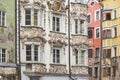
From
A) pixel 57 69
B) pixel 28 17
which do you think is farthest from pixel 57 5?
pixel 57 69

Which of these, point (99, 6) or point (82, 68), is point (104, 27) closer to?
point (99, 6)

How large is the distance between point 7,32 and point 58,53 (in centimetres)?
678

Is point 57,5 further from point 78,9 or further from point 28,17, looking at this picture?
point 28,17

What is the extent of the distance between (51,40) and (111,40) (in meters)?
22.4

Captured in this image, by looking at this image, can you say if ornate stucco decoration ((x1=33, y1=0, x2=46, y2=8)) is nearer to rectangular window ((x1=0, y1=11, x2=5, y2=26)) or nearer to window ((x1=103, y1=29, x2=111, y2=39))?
rectangular window ((x1=0, y1=11, x2=5, y2=26))

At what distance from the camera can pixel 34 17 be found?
131 feet

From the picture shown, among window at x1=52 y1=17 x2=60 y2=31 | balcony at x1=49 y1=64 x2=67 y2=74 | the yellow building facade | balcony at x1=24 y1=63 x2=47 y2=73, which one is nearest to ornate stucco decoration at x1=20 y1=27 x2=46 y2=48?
balcony at x1=24 y1=63 x2=47 y2=73

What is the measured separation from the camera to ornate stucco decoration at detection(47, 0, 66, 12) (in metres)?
41.8

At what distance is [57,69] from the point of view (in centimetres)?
4188

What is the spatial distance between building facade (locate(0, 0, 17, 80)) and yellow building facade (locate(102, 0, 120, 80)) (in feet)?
83.1

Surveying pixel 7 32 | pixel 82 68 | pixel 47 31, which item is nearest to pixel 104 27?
pixel 82 68

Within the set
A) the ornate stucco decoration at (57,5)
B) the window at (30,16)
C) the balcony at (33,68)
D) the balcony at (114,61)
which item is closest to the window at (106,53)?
the balcony at (114,61)

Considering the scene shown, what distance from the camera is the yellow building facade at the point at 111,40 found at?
6138 centimetres

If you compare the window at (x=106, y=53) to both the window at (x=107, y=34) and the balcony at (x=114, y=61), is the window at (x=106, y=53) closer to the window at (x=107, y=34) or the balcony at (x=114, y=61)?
the balcony at (x=114, y=61)
